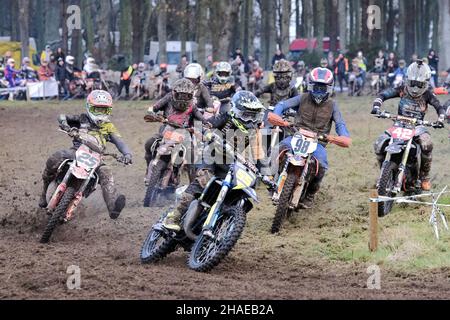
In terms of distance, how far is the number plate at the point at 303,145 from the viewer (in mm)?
11336

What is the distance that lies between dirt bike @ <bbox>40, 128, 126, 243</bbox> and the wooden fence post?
3.19 m

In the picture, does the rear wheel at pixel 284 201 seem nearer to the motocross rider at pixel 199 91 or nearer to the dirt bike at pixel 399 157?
the dirt bike at pixel 399 157

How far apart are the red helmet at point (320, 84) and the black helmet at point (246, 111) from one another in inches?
98.9

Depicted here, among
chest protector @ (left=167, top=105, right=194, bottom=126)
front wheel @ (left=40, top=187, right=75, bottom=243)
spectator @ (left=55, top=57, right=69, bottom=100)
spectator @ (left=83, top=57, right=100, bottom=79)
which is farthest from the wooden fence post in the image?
spectator @ (left=55, top=57, right=69, bottom=100)

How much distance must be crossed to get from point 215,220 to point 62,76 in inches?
1053

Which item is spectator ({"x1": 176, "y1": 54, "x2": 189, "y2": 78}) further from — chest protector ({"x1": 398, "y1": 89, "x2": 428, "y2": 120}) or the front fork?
the front fork

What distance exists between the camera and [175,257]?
10.0 m

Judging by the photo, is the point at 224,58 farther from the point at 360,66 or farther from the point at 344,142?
the point at 344,142

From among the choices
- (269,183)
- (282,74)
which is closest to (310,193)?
(282,74)

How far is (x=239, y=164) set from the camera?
915cm

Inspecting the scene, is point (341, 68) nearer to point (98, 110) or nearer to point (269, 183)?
point (98, 110)

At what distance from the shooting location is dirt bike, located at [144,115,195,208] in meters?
13.1

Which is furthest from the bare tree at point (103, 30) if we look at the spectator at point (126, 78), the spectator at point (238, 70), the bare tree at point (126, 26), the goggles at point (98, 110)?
the goggles at point (98, 110)

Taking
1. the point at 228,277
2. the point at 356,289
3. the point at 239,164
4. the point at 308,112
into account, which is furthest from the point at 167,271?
the point at 308,112
